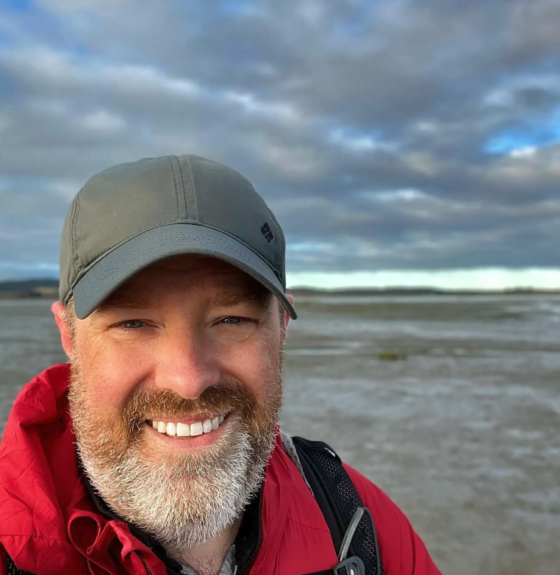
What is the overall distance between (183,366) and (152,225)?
19.1 inches

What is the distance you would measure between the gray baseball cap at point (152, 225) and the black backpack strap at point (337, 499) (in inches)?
35.0

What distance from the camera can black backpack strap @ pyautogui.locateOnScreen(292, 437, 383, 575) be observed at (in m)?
2.15

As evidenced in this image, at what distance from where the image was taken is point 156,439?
1.93 meters

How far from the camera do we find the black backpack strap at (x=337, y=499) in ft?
7.07

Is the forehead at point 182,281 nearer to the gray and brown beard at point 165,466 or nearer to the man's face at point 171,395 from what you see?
the man's face at point 171,395

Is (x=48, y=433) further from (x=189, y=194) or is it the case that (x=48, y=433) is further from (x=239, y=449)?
(x=189, y=194)

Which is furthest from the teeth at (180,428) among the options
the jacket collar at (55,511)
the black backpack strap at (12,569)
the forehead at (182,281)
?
the black backpack strap at (12,569)

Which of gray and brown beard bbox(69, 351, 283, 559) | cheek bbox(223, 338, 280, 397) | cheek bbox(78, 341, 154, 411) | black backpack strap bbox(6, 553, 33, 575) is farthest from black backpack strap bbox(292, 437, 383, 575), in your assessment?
black backpack strap bbox(6, 553, 33, 575)

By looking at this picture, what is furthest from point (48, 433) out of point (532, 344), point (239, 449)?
point (532, 344)

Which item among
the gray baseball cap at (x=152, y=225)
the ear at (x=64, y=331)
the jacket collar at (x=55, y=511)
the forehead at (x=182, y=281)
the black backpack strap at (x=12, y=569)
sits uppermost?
the gray baseball cap at (x=152, y=225)

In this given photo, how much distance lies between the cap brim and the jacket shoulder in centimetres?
113

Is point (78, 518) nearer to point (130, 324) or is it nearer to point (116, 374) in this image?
point (116, 374)

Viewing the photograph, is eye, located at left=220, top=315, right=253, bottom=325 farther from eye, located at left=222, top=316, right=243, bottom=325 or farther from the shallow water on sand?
the shallow water on sand

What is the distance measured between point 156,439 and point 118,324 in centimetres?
42
